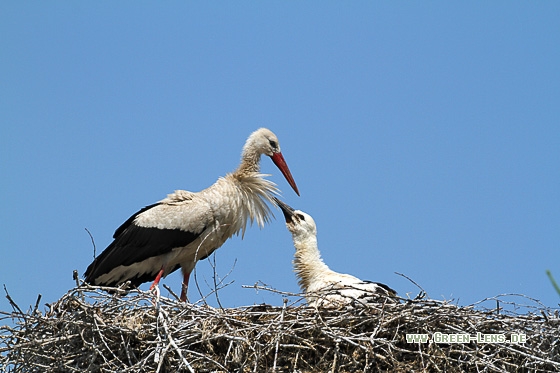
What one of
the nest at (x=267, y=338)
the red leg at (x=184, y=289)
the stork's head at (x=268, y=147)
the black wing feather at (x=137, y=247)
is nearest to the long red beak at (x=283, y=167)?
the stork's head at (x=268, y=147)

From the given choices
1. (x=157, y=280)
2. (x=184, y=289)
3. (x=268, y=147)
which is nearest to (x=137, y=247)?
(x=157, y=280)

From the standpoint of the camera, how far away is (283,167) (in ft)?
24.1

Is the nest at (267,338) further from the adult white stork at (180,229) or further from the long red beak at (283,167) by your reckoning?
the long red beak at (283,167)

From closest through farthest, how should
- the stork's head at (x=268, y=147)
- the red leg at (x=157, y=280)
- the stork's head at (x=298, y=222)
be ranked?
the red leg at (x=157, y=280) → the stork's head at (x=298, y=222) → the stork's head at (x=268, y=147)

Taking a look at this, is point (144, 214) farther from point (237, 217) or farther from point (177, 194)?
point (237, 217)

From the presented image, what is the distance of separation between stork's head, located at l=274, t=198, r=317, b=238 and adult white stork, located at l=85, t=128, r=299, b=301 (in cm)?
17

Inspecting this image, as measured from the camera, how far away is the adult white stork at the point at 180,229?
259 inches

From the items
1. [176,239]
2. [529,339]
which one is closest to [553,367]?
[529,339]

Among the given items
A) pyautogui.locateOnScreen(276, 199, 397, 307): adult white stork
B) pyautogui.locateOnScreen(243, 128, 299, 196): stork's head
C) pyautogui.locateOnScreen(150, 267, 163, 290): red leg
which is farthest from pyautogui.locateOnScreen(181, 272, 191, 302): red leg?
pyautogui.locateOnScreen(243, 128, 299, 196): stork's head

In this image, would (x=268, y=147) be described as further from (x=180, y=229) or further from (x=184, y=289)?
(x=184, y=289)

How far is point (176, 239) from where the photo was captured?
6605 mm

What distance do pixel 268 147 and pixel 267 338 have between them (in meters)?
2.75

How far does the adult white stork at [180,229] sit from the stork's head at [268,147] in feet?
0.82

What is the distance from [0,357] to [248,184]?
2.79 m
